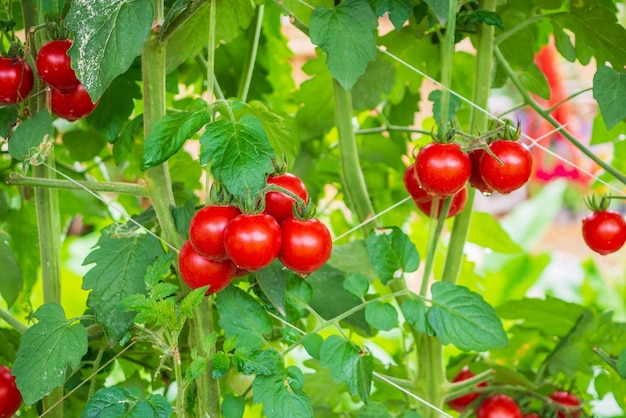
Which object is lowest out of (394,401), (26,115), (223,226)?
(394,401)

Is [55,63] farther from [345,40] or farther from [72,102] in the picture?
[345,40]

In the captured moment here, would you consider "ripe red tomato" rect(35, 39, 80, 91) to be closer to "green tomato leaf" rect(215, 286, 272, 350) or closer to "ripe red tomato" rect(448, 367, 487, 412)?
"green tomato leaf" rect(215, 286, 272, 350)

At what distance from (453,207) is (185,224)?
1.06 ft

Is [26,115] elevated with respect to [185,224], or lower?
elevated

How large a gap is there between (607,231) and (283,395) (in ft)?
1.40

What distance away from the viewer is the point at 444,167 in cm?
78

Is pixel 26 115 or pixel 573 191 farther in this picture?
pixel 573 191

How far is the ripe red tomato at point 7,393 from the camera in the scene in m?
0.87

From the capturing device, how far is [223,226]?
74 centimetres

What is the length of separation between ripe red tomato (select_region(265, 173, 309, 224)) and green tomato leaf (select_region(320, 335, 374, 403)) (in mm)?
138

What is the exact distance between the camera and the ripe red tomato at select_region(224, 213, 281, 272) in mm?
703

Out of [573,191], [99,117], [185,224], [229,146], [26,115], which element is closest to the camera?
[229,146]

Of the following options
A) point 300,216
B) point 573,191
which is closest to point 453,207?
point 300,216

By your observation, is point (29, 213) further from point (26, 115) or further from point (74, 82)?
point (74, 82)
